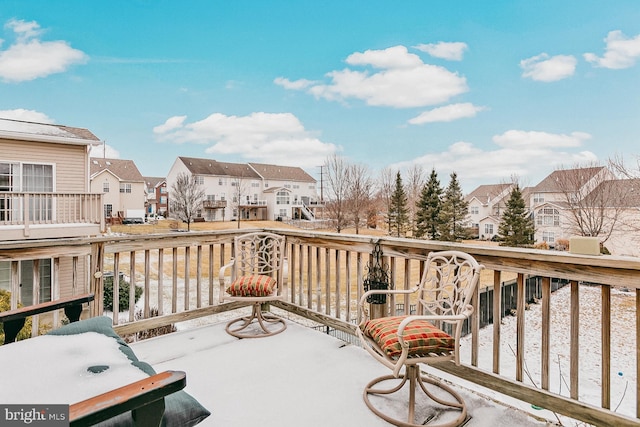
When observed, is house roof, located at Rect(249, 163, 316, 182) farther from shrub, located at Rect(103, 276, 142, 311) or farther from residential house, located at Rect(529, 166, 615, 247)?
shrub, located at Rect(103, 276, 142, 311)

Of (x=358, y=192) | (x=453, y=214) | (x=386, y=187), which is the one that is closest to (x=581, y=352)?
(x=358, y=192)

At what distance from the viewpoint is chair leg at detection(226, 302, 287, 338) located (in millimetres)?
3168

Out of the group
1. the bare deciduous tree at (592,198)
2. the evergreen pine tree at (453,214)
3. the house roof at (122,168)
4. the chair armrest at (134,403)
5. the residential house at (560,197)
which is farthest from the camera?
the house roof at (122,168)

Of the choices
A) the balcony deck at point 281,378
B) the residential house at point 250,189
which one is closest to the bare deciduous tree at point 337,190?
the residential house at point 250,189

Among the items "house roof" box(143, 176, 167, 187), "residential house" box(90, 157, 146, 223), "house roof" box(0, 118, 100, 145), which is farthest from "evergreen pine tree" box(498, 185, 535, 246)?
"house roof" box(143, 176, 167, 187)

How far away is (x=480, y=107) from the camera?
26953 mm

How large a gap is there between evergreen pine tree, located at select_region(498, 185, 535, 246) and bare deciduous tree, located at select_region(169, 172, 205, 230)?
72.1ft

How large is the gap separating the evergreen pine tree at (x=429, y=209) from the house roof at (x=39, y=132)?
19863mm

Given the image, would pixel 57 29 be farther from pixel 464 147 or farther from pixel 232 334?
pixel 464 147

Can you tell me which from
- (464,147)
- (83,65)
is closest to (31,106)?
(83,65)

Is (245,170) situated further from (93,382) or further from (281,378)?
(93,382)

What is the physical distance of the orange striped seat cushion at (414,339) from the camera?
1.80 m

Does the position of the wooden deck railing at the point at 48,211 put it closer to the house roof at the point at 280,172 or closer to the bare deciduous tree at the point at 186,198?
the bare deciduous tree at the point at 186,198

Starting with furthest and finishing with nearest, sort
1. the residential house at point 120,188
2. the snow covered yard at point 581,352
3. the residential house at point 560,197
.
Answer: the residential house at point 120,188
the residential house at point 560,197
the snow covered yard at point 581,352
